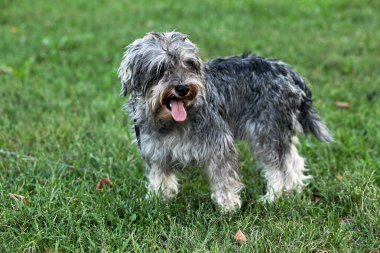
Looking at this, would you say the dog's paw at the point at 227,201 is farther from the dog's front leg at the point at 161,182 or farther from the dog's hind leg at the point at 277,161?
the dog's front leg at the point at 161,182

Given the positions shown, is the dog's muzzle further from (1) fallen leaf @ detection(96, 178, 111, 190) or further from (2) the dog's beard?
(1) fallen leaf @ detection(96, 178, 111, 190)

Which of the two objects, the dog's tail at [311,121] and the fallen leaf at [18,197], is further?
the dog's tail at [311,121]

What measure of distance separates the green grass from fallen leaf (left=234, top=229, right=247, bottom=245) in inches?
2.4

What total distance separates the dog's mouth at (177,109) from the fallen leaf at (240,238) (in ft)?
3.35

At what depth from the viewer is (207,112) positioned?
16.5ft

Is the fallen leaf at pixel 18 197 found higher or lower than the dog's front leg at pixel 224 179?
lower

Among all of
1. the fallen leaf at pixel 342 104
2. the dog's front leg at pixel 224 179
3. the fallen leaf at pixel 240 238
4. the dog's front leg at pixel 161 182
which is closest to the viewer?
the fallen leaf at pixel 240 238

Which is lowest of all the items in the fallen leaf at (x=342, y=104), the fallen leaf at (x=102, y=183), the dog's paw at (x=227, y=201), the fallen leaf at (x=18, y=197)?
the fallen leaf at (x=342, y=104)

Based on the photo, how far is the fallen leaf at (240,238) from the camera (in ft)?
14.7

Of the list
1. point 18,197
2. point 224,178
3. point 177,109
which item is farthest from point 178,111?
point 18,197

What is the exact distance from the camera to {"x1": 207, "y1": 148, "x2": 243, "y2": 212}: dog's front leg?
199 inches

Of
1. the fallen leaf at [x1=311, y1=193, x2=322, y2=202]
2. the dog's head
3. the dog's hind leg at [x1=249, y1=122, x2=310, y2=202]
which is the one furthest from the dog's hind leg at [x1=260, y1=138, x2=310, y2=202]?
the dog's head

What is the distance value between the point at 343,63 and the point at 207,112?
5141 mm

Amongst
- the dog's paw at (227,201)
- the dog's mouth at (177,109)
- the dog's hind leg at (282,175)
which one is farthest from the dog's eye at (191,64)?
the dog's hind leg at (282,175)
